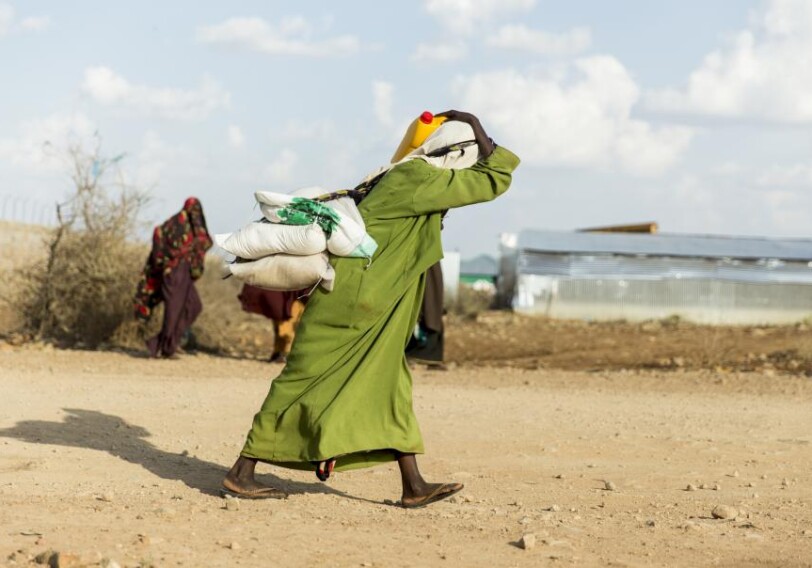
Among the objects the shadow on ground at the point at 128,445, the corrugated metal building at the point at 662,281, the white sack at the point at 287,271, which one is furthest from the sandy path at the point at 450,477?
the corrugated metal building at the point at 662,281

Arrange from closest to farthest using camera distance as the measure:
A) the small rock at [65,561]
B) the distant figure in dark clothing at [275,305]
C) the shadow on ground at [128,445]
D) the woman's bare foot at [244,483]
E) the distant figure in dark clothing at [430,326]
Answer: the small rock at [65,561], the woman's bare foot at [244,483], the shadow on ground at [128,445], the distant figure in dark clothing at [430,326], the distant figure in dark clothing at [275,305]

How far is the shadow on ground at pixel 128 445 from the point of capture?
247 inches

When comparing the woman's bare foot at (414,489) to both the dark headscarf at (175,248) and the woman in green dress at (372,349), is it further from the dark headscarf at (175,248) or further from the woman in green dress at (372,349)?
the dark headscarf at (175,248)

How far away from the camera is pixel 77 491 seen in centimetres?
573

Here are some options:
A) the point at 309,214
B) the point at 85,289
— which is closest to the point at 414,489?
the point at 309,214

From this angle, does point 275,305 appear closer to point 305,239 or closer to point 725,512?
point 305,239

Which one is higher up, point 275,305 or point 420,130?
point 420,130

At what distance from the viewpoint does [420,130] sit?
5.88 metres

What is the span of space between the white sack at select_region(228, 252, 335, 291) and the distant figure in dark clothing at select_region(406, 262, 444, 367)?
420 cm

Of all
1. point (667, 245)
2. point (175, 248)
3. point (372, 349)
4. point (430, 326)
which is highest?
point (667, 245)

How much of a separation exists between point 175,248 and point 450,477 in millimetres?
7725

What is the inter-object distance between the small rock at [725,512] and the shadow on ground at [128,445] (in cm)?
168

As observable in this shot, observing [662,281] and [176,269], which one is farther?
[662,281]

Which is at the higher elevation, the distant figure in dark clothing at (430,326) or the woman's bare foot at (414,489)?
the distant figure in dark clothing at (430,326)
